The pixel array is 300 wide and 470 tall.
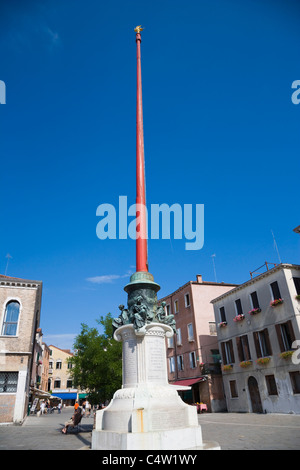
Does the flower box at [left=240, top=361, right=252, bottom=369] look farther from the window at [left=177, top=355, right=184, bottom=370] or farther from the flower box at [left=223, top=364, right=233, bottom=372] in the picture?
the window at [left=177, top=355, right=184, bottom=370]

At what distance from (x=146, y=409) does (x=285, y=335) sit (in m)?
18.3

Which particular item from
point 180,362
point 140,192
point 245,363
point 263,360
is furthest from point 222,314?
point 140,192

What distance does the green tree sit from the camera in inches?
688

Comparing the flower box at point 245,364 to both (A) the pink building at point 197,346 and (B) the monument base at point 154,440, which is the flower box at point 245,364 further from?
(B) the monument base at point 154,440

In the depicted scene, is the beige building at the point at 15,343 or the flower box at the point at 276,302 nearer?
the beige building at the point at 15,343

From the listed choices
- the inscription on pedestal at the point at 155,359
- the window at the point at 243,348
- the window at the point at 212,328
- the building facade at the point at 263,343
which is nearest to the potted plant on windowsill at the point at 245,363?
the building facade at the point at 263,343

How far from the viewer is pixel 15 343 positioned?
70.7 ft

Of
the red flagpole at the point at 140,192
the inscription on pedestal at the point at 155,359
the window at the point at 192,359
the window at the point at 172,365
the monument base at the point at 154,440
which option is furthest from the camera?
the window at the point at 172,365

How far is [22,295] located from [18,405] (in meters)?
7.30

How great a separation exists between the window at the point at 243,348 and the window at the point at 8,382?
17.5 m

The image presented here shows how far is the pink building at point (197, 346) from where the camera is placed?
29156mm

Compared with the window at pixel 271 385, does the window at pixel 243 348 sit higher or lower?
higher
